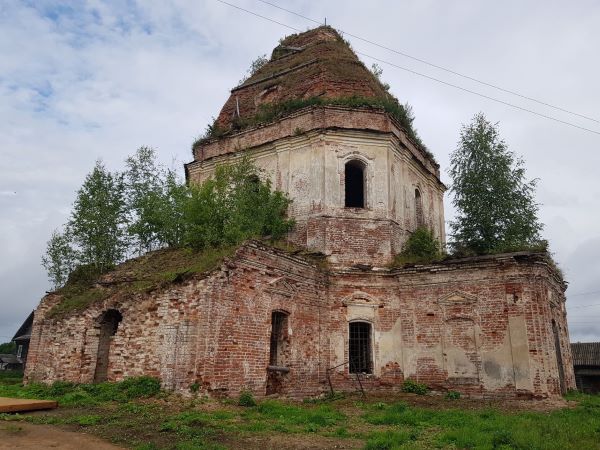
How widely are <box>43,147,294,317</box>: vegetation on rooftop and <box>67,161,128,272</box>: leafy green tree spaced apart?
35 millimetres

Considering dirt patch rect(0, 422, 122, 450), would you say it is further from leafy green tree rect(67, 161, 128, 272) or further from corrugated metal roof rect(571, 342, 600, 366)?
corrugated metal roof rect(571, 342, 600, 366)

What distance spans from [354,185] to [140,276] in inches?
333

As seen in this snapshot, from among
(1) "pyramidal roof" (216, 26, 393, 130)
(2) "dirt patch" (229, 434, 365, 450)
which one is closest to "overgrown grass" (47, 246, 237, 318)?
(2) "dirt patch" (229, 434, 365, 450)

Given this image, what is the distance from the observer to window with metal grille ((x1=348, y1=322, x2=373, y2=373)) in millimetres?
15391

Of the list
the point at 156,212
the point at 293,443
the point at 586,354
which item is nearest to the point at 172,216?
the point at 156,212

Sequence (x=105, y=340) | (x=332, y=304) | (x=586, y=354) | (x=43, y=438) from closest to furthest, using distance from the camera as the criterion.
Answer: (x=43, y=438) → (x=105, y=340) → (x=332, y=304) → (x=586, y=354)

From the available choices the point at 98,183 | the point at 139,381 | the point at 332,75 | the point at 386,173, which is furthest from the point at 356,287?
the point at 98,183

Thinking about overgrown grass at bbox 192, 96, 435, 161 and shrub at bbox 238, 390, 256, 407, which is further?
overgrown grass at bbox 192, 96, 435, 161

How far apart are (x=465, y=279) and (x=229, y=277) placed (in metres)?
7.19

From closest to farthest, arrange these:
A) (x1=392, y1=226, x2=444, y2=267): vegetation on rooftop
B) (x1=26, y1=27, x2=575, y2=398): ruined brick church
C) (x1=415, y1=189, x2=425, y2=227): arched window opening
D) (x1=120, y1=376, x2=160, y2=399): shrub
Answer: (x1=120, y1=376, x2=160, y2=399): shrub, (x1=26, y1=27, x2=575, y2=398): ruined brick church, (x1=392, y1=226, x2=444, y2=267): vegetation on rooftop, (x1=415, y1=189, x2=425, y2=227): arched window opening

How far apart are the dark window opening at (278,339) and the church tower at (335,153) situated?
2866 mm

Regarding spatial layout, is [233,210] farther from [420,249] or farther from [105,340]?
[420,249]

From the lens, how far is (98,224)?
19.2 meters

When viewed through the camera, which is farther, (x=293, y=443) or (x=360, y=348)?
(x=360, y=348)
